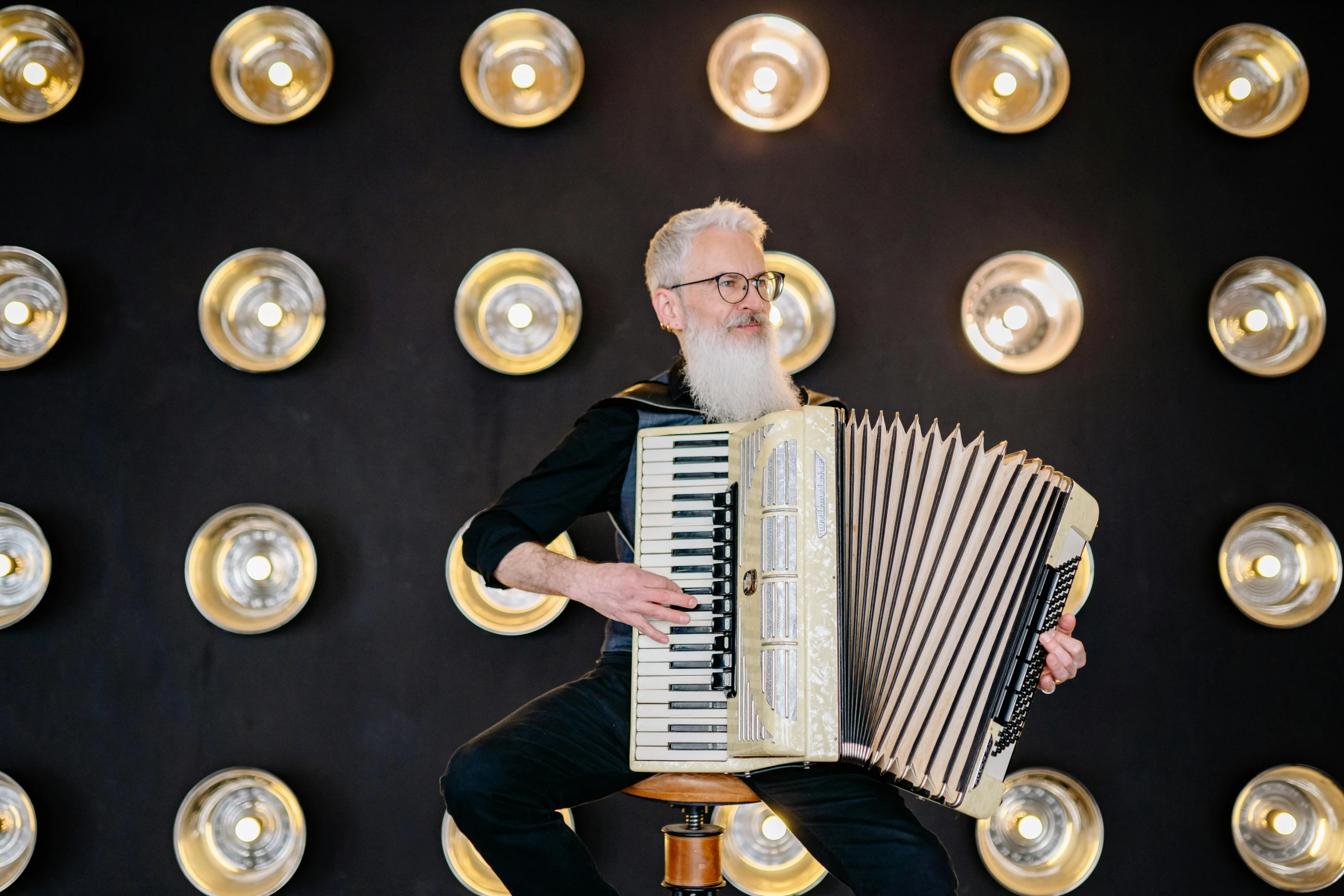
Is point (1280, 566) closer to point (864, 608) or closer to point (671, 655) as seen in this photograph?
point (864, 608)

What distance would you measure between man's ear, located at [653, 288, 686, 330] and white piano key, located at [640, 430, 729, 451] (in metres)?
0.49

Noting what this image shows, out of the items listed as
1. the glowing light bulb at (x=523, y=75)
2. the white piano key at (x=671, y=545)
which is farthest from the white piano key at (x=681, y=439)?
the glowing light bulb at (x=523, y=75)

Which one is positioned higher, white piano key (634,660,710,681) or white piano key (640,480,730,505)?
white piano key (640,480,730,505)

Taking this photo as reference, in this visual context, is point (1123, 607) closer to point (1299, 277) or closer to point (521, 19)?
point (1299, 277)

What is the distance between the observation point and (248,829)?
9.03 ft

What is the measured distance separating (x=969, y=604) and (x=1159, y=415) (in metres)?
1.57

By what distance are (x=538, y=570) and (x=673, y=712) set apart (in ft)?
1.25

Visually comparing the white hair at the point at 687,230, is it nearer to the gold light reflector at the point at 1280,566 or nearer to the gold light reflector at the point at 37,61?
the gold light reflector at the point at 1280,566

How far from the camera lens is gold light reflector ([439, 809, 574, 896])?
2764mm

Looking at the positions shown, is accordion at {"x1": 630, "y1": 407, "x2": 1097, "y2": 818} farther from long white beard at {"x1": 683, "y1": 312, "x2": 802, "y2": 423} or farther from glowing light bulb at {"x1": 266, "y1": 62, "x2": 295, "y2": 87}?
glowing light bulb at {"x1": 266, "y1": 62, "x2": 295, "y2": 87}

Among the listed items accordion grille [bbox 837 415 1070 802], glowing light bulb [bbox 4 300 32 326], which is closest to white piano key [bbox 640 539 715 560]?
accordion grille [bbox 837 415 1070 802]

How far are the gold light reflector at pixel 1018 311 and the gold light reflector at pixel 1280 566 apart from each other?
28.3 inches

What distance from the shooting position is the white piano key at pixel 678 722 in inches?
72.2

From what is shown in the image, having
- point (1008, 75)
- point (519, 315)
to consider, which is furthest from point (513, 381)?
point (1008, 75)
